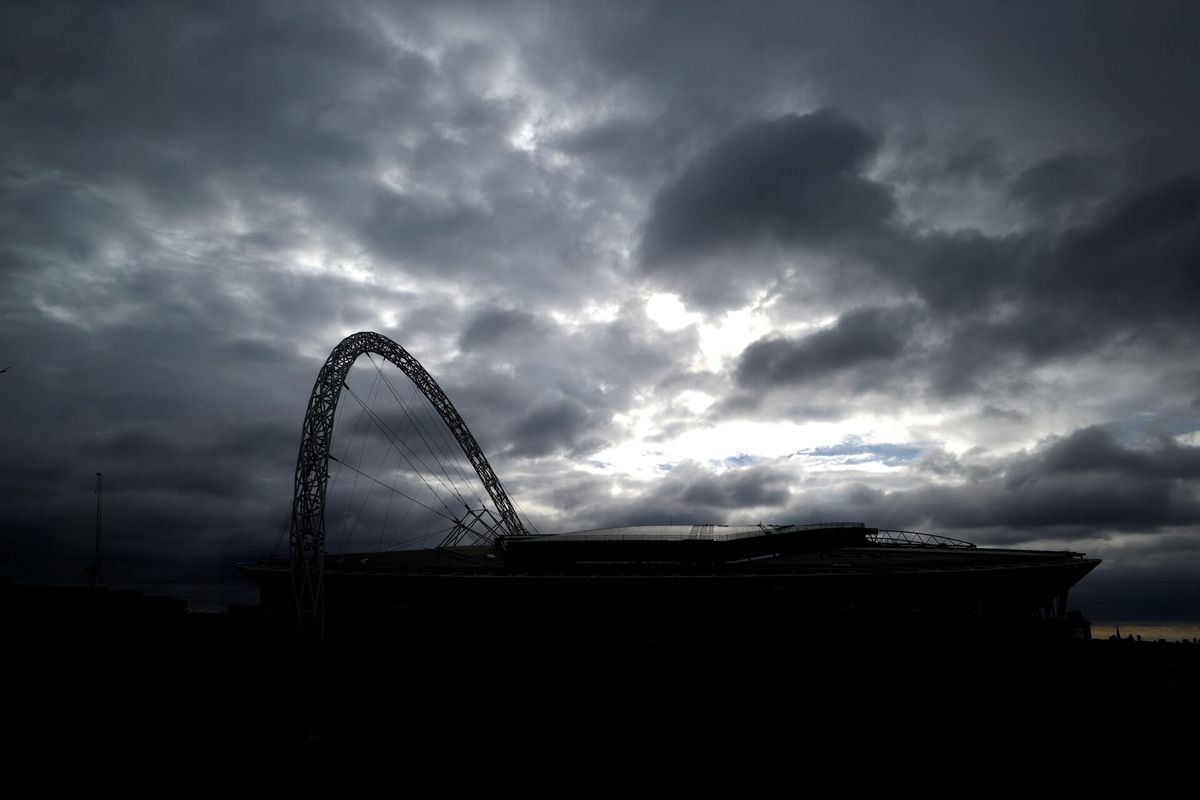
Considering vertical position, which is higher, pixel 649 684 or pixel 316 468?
pixel 316 468

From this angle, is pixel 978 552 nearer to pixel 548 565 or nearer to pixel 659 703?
pixel 659 703

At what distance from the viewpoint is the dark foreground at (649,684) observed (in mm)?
44250

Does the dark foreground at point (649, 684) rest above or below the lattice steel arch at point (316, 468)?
below

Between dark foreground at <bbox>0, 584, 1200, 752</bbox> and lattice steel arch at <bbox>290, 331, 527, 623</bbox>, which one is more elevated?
lattice steel arch at <bbox>290, 331, 527, 623</bbox>

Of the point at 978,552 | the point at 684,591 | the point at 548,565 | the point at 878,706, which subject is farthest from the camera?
the point at 978,552

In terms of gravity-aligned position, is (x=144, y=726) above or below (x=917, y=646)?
below

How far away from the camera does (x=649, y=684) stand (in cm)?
4591

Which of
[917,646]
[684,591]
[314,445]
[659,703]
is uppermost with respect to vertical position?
[314,445]

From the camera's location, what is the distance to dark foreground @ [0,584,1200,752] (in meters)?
44.2

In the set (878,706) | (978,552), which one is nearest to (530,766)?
(878,706)

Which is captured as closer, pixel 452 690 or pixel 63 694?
pixel 452 690

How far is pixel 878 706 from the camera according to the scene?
144 feet

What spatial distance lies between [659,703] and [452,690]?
54.9 ft

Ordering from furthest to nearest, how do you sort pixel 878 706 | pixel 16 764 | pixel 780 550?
1. pixel 780 550
2. pixel 878 706
3. pixel 16 764
